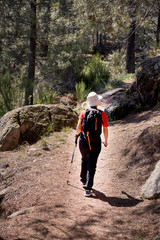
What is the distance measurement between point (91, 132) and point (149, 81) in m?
4.76

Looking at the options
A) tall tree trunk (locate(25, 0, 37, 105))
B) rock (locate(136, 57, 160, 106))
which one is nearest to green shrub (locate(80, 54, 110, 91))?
tall tree trunk (locate(25, 0, 37, 105))

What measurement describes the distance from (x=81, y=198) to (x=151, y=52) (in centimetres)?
1115

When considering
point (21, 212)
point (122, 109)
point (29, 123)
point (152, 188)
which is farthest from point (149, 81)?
point (21, 212)

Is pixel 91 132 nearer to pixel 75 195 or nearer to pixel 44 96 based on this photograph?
pixel 75 195

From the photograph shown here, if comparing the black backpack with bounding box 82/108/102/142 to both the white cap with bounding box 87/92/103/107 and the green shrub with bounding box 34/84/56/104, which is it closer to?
the white cap with bounding box 87/92/103/107

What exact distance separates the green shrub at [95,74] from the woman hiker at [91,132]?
10.2 meters

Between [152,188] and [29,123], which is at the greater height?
[29,123]

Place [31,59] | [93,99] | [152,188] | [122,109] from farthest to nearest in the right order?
[31,59], [122,109], [93,99], [152,188]

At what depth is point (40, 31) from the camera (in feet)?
42.5

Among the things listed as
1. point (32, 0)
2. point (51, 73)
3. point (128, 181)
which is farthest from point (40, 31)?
point (128, 181)

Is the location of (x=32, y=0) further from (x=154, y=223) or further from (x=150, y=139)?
(x=154, y=223)

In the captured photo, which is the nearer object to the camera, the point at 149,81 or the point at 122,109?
the point at 149,81

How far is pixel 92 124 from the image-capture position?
14.8 feet

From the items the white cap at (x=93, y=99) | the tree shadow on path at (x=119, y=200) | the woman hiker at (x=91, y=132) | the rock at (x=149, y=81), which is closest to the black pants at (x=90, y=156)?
the woman hiker at (x=91, y=132)
